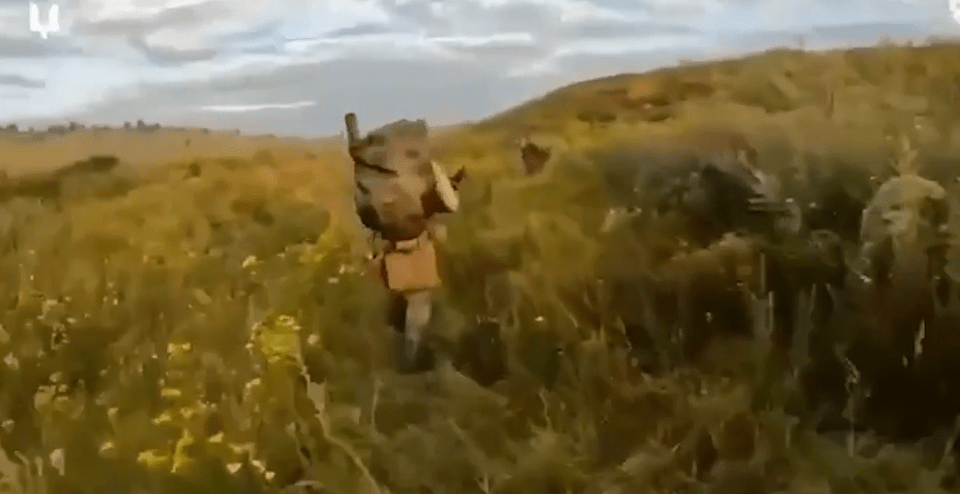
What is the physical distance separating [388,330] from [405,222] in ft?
0.41

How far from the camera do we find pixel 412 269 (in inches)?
46.4

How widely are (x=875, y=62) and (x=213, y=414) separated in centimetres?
88

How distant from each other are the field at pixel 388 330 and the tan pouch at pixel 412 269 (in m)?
0.02

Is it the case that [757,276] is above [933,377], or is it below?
above

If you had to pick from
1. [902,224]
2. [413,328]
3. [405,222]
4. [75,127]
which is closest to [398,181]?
[405,222]

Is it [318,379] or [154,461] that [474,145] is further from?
[154,461]

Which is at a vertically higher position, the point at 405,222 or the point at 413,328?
the point at 405,222

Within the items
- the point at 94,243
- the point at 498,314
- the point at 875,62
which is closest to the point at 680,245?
the point at 498,314

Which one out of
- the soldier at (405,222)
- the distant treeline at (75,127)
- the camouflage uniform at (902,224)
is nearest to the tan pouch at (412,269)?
the soldier at (405,222)

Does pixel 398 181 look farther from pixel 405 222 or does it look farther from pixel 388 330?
pixel 388 330

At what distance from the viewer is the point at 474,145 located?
1.21 meters

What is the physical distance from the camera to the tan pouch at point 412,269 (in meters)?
1.18

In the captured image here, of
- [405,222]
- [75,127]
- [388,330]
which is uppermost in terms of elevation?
[75,127]

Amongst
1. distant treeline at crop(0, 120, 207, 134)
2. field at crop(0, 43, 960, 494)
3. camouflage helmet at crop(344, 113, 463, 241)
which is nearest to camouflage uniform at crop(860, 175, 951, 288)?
field at crop(0, 43, 960, 494)
